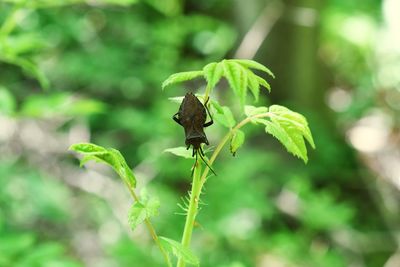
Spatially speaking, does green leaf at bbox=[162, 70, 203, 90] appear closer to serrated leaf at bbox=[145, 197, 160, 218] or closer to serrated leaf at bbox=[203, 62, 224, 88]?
serrated leaf at bbox=[203, 62, 224, 88]

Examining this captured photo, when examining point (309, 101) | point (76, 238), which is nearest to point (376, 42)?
point (309, 101)

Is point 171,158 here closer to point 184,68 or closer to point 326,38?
point 184,68

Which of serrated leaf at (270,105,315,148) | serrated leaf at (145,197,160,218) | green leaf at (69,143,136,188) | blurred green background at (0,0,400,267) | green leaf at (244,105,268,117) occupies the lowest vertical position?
blurred green background at (0,0,400,267)

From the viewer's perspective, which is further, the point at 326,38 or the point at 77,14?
the point at 326,38

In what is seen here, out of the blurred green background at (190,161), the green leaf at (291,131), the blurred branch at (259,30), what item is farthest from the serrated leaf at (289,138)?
the blurred branch at (259,30)

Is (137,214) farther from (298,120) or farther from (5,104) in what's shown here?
(5,104)

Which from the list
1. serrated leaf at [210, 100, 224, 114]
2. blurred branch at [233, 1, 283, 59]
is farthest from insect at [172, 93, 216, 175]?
blurred branch at [233, 1, 283, 59]

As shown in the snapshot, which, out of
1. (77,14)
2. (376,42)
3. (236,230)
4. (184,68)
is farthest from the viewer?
(376,42)
